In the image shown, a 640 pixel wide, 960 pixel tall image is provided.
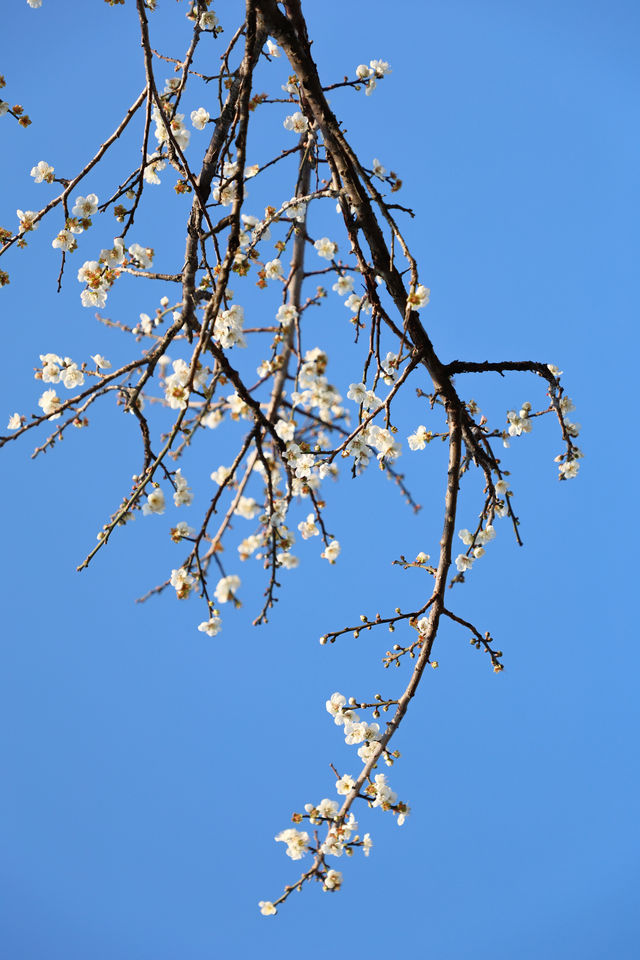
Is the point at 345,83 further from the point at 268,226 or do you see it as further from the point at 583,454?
the point at 583,454

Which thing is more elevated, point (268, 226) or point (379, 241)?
point (268, 226)

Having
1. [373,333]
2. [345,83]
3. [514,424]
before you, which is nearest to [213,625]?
[373,333]

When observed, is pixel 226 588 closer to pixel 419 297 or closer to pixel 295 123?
pixel 419 297

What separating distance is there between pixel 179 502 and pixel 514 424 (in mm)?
1229

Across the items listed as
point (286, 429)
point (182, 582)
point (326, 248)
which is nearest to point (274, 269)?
point (326, 248)

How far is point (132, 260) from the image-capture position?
2.65 meters

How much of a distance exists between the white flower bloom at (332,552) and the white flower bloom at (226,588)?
423 millimetres

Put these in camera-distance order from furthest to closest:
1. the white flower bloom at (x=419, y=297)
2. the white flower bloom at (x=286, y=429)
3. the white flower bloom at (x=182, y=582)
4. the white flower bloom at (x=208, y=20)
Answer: the white flower bloom at (x=286, y=429) → the white flower bloom at (x=208, y=20) → the white flower bloom at (x=182, y=582) → the white flower bloom at (x=419, y=297)

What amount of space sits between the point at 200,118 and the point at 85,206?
84 cm

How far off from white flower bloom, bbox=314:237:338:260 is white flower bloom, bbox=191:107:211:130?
0.75 metres

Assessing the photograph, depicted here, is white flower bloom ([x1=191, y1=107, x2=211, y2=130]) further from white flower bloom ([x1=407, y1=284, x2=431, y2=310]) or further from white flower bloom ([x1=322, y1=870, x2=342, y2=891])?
white flower bloom ([x1=322, y1=870, x2=342, y2=891])

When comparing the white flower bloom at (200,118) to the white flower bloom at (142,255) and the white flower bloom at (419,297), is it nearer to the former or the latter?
the white flower bloom at (142,255)

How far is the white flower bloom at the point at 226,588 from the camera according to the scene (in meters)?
2.33

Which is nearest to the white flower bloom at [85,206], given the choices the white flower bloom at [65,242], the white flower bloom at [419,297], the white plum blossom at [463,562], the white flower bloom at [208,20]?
the white flower bloom at [65,242]
